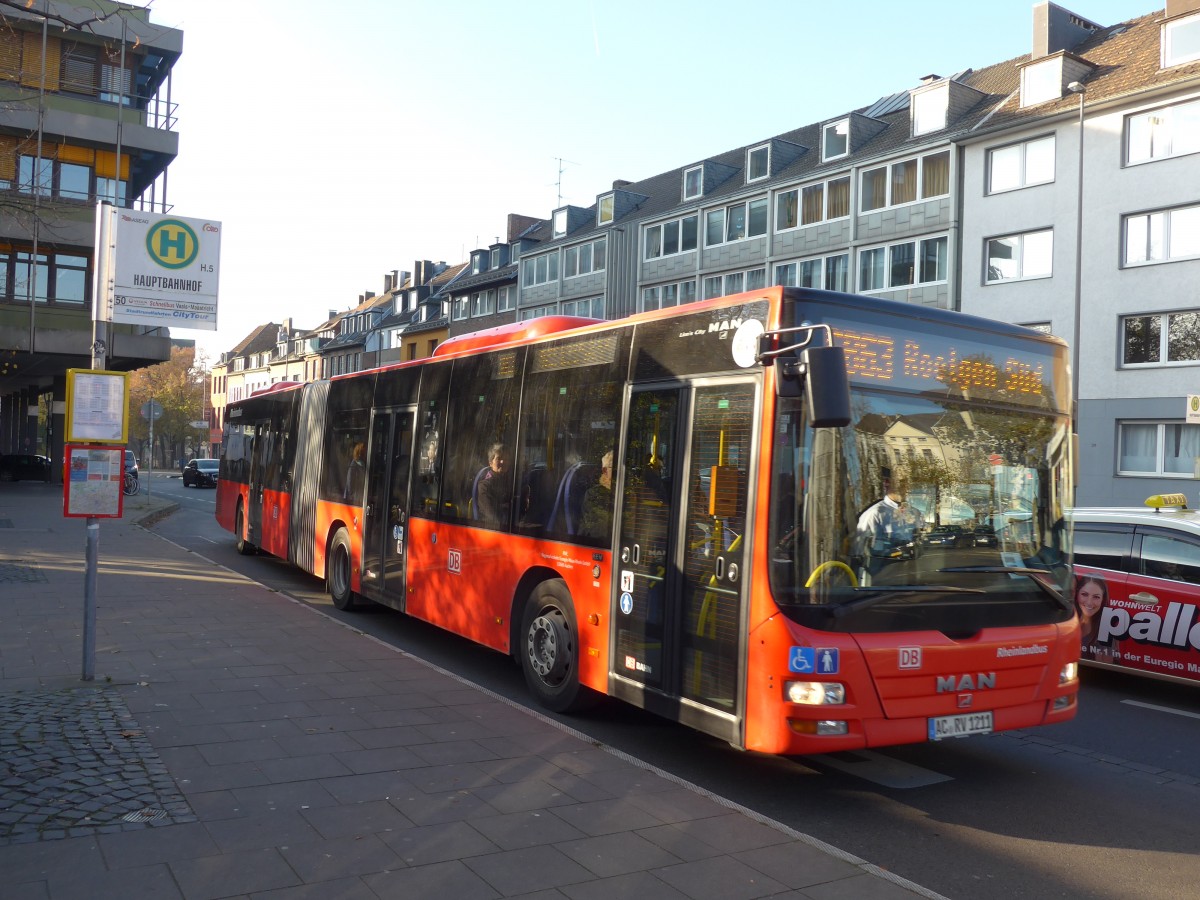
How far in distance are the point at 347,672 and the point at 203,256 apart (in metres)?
4.16

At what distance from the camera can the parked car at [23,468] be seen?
45125 millimetres

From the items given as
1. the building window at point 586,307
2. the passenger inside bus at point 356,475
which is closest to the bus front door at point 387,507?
A: the passenger inside bus at point 356,475

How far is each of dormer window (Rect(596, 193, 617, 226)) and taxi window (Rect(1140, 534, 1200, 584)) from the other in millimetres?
46222

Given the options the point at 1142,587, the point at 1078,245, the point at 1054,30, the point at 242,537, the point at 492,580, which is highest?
the point at 1054,30

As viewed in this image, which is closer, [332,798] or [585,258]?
[332,798]

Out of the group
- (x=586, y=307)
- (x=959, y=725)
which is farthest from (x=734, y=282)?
(x=959, y=725)

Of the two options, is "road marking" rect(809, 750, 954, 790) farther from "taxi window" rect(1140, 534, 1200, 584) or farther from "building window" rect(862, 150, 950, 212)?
"building window" rect(862, 150, 950, 212)

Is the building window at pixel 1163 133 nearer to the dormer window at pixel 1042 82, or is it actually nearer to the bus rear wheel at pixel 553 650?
the dormer window at pixel 1042 82

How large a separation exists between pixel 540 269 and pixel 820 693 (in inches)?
2147

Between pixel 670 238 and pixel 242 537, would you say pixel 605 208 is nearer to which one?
pixel 670 238

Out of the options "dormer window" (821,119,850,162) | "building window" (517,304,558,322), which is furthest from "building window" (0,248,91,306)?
"dormer window" (821,119,850,162)

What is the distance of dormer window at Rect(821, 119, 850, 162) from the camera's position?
40.3 metres

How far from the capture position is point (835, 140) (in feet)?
134

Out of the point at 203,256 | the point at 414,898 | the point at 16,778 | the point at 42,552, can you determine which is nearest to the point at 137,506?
the point at 42,552
